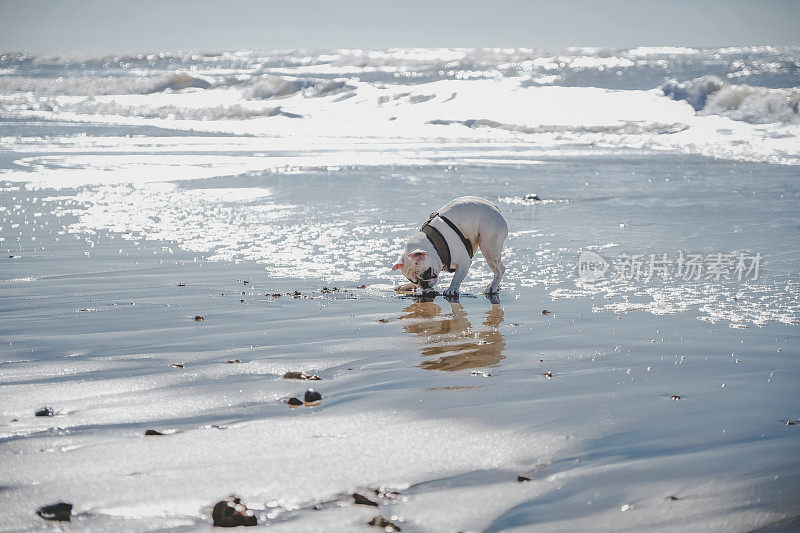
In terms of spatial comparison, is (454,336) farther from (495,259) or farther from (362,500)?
(362,500)

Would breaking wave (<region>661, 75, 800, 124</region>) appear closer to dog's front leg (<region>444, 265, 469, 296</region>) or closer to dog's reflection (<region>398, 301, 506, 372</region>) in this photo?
dog's front leg (<region>444, 265, 469, 296</region>)

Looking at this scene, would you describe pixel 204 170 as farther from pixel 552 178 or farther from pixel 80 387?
pixel 80 387

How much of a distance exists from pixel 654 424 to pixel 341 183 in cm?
1298

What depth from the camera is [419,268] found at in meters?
Answer: 8.09

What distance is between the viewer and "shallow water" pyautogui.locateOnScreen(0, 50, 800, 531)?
347 centimetres

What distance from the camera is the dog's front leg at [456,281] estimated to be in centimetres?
835

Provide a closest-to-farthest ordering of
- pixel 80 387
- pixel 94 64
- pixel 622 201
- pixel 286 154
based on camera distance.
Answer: pixel 80 387
pixel 622 201
pixel 286 154
pixel 94 64

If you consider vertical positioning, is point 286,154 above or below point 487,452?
above

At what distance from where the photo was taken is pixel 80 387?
4902 mm

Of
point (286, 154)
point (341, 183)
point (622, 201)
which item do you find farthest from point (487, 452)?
point (286, 154)

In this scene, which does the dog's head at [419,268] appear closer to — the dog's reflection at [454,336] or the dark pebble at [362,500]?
the dog's reflection at [454,336]

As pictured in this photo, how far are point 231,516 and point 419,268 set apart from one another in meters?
5.08

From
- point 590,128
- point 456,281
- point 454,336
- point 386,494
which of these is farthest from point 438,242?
point 590,128

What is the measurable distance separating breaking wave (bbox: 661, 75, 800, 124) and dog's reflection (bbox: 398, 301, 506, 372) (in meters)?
24.6
